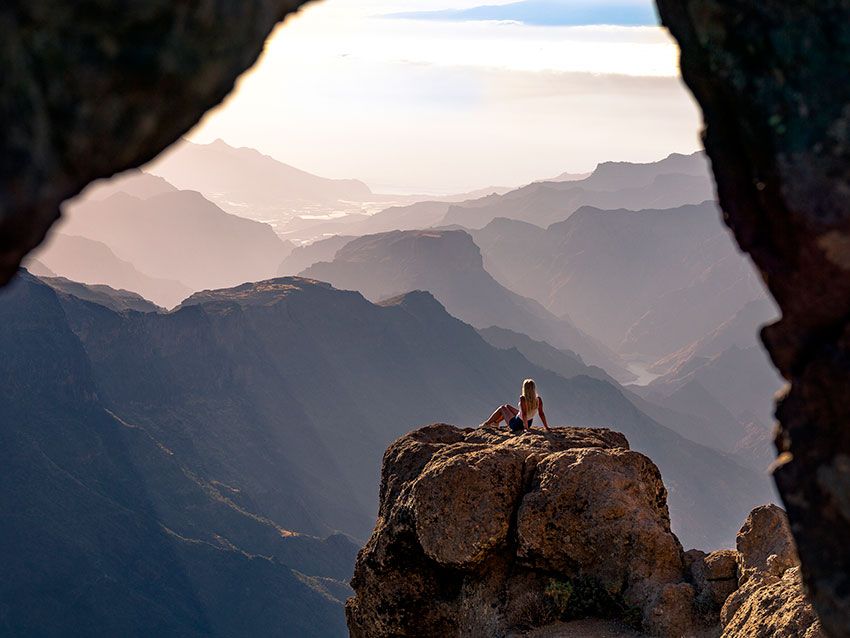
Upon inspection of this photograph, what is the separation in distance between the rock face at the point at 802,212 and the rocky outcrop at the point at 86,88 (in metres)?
3.73

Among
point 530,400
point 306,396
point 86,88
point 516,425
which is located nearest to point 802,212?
point 86,88

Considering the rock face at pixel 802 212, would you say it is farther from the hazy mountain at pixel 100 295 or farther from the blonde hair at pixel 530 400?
the hazy mountain at pixel 100 295

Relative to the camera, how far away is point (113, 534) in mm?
92625

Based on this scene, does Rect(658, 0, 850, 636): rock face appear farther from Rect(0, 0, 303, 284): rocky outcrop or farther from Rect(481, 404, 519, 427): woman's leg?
Rect(481, 404, 519, 427): woman's leg

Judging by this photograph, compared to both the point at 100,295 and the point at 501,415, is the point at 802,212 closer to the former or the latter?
the point at 501,415

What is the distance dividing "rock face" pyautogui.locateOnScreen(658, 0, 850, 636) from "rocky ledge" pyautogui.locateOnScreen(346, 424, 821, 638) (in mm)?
5898

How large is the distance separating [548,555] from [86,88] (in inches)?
415

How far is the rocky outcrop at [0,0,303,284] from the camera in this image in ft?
14.9

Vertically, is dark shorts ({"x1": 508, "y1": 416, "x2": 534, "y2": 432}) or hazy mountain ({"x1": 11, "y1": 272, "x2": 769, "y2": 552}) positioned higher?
dark shorts ({"x1": 508, "y1": 416, "x2": 534, "y2": 432})

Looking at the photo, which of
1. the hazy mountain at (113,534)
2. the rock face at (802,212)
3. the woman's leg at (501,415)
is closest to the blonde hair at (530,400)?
the woman's leg at (501,415)

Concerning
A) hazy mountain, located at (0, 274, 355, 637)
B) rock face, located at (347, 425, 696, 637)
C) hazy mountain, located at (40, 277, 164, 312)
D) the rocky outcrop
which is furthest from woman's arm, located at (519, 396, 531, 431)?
hazy mountain, located at (40, 277, 164, 312)

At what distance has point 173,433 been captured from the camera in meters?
126

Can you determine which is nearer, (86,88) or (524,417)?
(86,88)

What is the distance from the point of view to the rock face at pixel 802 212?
6066 mm
